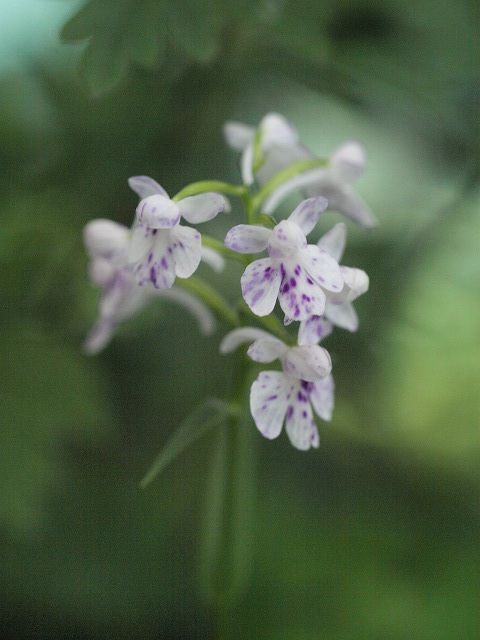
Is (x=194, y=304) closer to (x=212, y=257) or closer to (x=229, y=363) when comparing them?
(x=212, y=257)

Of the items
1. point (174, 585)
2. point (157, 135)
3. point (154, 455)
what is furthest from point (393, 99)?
point (174, 585)

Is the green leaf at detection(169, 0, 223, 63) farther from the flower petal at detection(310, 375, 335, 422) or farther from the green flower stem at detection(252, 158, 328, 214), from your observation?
the flower petal at detection(310, 375, 335, 422)

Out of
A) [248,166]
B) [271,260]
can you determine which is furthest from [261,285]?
[248,166]

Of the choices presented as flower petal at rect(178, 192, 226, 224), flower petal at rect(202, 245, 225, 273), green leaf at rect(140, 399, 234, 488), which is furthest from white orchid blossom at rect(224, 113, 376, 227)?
green leaf at rect(140, 399, 234, 488)

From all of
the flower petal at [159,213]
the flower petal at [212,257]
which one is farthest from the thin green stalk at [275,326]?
the flower petal at [159,213]

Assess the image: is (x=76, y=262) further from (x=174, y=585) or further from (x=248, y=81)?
(x=174, y=585)

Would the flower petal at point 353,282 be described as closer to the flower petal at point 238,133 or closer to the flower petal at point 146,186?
the flower petal at point 146,186
